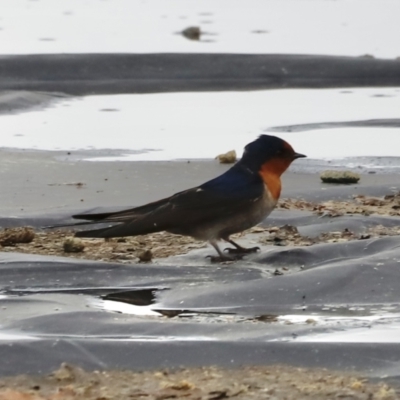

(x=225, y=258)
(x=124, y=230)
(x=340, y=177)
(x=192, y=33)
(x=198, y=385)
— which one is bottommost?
(x=198, y=385)

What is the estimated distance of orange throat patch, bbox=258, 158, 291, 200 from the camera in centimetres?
488

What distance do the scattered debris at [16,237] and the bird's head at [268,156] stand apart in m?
0.88

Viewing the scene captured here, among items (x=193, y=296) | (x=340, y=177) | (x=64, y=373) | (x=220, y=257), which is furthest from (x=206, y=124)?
(x=64, y=373)

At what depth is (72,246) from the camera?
188 inches

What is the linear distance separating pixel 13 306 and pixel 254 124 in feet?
14.6

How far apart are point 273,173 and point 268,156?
70 mm

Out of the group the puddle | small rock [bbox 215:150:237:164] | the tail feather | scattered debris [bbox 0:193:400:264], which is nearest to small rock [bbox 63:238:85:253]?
scattered debris [bbox 0:193:400:264]

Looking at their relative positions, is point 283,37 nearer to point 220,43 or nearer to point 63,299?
point 220,43

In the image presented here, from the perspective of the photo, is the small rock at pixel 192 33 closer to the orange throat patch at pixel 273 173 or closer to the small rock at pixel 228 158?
the small rock at pixel 228 158

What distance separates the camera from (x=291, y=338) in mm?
3520

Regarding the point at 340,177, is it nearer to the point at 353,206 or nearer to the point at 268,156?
the point at 353,206

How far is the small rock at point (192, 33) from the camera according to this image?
11742 mm

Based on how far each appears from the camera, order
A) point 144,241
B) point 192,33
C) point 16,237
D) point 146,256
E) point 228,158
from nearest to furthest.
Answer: point 146,256, point 16,237, point 144,241, point 228,158, point 192,33

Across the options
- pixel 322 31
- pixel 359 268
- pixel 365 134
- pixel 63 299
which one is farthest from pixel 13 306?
pixel 322 31
